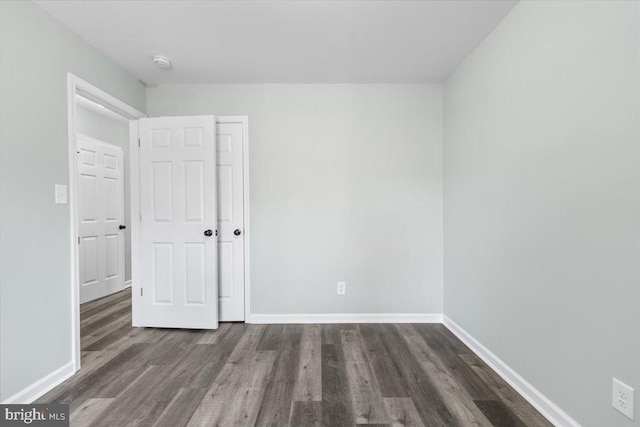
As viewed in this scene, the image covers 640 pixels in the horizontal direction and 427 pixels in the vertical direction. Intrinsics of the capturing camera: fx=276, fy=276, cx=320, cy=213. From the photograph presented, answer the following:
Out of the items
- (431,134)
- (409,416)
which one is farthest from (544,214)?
(431,134)

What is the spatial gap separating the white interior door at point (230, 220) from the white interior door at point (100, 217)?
2.04 m

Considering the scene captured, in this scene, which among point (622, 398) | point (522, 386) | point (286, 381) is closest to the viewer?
point (622, 398)

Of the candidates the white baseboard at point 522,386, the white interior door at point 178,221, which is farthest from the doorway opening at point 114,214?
the white baseboard at point 522,386

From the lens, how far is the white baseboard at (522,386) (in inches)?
56.9

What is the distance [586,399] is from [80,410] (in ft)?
8.73

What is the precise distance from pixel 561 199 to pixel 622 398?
90 cm

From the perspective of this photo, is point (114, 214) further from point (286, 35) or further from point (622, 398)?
point (622, 398)

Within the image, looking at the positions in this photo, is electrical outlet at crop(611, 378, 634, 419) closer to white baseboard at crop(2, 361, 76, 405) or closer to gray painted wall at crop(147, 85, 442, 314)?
gray painted wall at crop(147, 85, 442, 314)

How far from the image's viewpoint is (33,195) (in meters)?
1.70

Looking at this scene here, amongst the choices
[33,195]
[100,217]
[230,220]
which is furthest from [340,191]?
[100,217]

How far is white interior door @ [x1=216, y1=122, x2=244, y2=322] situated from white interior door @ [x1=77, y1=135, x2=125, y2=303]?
204cm

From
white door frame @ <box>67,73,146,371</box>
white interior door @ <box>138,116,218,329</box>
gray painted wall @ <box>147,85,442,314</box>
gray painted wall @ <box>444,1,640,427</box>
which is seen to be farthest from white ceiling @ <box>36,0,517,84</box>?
white interior door @ <box>138,116,218,329</box>

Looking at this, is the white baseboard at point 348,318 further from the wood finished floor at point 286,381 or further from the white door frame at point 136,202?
the white door frame at point 136,202

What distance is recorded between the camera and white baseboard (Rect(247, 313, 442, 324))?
2814 millimetres
